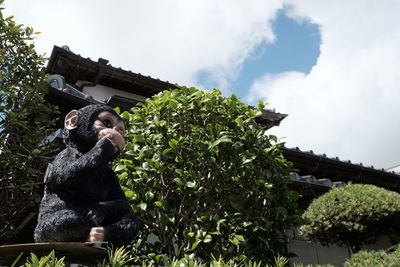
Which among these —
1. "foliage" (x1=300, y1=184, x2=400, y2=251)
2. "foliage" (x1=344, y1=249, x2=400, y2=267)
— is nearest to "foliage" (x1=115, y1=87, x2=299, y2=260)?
"foliage" (x1=344, y1=249, x2=400, y2=267)

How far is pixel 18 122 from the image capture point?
16.8 feet

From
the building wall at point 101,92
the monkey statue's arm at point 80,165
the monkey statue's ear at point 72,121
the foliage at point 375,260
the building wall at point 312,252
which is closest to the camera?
the monkey statue's arm at point 80,165

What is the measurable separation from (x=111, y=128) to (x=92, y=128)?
0.62 ft

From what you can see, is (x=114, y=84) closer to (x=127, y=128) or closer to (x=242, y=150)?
(x=127, y=128)

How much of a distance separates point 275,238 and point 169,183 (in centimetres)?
144

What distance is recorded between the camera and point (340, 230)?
8.50m

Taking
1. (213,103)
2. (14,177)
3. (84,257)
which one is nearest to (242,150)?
(213,103)

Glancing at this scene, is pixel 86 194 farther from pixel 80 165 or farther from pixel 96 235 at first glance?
pixel 96 235

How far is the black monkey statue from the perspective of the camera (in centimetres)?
282

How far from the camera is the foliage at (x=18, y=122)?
16.9 ft

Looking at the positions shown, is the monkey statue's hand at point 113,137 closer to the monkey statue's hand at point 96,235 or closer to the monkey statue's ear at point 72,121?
the monkey statue's ear at point 72,121

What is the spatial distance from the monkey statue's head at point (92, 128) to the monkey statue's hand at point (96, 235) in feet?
2.31

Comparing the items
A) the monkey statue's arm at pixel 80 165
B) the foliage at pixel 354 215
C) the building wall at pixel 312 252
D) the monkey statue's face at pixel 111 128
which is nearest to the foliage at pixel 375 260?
the foliage at pixel 354 215

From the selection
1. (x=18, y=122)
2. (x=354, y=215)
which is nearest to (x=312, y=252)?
(x=354, y=215)
